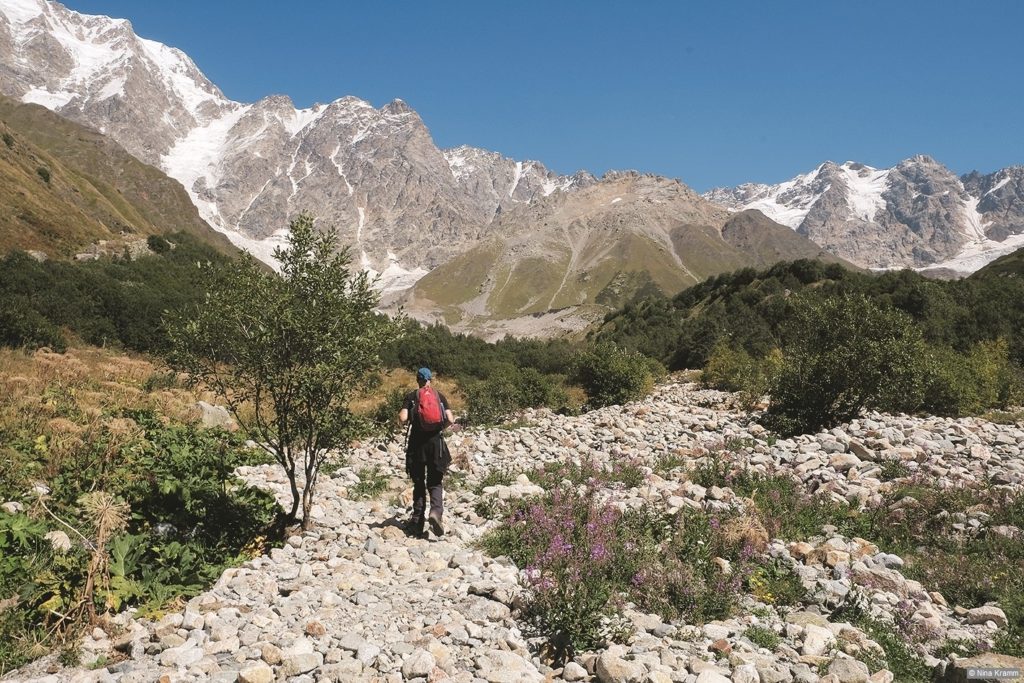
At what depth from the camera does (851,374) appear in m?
17.9

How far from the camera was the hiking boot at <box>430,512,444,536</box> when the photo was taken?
29.6 feet

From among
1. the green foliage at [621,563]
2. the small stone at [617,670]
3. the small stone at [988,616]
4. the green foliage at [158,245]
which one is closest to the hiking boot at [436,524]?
the green foliage at [621,563]

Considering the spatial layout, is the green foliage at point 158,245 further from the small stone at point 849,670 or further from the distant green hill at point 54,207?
the small stone at point 849,670

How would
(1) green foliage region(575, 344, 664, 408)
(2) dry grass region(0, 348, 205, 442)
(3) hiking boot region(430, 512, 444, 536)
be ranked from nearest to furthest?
(3) hiking boot region(430, 512, 444, 536)
(2) dry grass region(0, 348, 205, 442)
(1) green foliage region(575, 344, 664, 408)

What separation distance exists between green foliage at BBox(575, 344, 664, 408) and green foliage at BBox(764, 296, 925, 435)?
830cm

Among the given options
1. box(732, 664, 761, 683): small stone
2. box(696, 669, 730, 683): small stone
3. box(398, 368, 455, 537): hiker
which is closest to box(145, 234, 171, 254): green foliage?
box(398, 368, 455, 537): hiker

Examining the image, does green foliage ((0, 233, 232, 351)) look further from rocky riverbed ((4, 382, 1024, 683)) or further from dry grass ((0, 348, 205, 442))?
rocky riverbed ((4, 382, 1024, 683))

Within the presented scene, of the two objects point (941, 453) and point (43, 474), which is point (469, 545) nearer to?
point (43, 474)

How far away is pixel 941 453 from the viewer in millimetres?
12953

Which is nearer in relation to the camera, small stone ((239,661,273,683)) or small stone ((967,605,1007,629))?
A: small stone ((239,661,273,683))

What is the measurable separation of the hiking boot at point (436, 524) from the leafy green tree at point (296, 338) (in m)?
1.87

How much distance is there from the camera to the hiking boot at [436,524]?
29.6 feet

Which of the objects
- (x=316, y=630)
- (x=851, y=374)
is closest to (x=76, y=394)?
(x=316, y=630)

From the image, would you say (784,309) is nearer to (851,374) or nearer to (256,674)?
(851,374)
